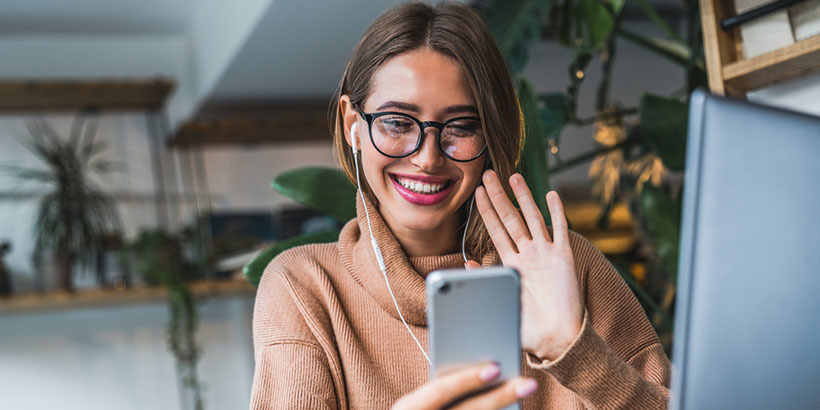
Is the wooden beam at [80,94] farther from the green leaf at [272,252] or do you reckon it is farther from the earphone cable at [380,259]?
the earphone cable at [380,259]

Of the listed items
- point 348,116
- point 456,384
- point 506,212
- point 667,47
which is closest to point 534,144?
point 348,116

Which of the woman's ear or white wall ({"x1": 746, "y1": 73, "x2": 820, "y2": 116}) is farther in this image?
white wall ({"x1": 746, "y1": 73, "x2": 820, "y2": 116})

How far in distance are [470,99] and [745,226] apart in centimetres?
48

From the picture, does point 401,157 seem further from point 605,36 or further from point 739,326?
point 605,36

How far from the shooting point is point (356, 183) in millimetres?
1041

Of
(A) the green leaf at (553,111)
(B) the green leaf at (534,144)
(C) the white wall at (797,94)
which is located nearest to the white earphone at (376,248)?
(B) the green leaf at (534,144)

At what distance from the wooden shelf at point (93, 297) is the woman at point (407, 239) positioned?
2.75 m

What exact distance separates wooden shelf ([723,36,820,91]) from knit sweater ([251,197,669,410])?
1.49 feet

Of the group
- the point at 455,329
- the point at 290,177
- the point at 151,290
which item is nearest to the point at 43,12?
the point at 151,290

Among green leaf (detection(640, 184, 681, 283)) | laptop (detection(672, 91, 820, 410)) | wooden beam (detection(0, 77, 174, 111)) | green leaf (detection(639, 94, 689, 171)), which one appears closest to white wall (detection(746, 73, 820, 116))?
green leaf (detection(639, 94, 689, 171))

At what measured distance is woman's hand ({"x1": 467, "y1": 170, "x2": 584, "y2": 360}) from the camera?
0.71 m

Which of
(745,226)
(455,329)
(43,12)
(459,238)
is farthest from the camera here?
(43,12)

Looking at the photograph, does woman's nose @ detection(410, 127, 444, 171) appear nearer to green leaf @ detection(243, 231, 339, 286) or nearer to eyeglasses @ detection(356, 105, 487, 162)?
eyeglasses @ detection(356, 105, 487, 162)

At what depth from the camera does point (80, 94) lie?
11.6 feet
